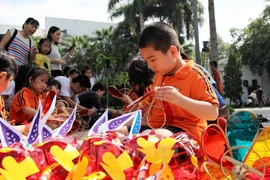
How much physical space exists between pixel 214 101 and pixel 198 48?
9144 millimetres

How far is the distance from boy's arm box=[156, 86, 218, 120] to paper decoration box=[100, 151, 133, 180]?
469 mm

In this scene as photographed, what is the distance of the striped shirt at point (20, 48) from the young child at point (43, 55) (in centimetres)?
17

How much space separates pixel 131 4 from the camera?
20.2 metres

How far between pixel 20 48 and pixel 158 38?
2.48 metres

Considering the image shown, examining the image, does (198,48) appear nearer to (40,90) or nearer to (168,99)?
(40,90)

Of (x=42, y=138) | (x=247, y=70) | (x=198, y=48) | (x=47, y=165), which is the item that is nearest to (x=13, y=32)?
(x=42, y=138)

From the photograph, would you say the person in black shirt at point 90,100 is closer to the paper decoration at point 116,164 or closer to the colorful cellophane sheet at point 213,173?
the colorful cellophane sheet at point 213,173

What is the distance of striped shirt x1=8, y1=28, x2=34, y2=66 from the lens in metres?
3.71

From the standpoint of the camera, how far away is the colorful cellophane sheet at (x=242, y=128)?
1.47m

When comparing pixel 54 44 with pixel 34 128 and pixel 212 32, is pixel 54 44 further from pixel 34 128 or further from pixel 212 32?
pixel 212 32

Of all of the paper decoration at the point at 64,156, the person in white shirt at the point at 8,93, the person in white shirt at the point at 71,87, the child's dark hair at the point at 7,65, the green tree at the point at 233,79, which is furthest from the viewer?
the green tree at the point at 233,79

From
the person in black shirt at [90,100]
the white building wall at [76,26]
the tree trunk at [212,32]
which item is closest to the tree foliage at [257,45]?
the white building wall at [76,26]

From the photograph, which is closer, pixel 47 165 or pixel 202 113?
pixel 47 165

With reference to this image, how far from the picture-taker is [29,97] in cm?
298
